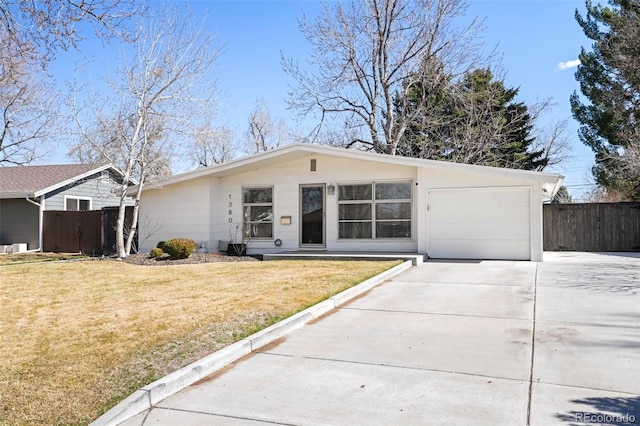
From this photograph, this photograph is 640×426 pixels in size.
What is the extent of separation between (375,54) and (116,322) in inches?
745

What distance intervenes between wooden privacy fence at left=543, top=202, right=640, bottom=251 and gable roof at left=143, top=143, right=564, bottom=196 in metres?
2.93

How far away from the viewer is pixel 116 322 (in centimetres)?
563

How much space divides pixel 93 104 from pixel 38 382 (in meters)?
12.1

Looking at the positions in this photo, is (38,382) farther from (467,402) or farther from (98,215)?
(98,215)

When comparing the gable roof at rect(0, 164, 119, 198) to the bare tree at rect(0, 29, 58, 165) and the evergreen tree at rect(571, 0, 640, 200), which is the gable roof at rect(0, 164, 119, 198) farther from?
the evergreen tree at rect(571, 0, 640, 200)

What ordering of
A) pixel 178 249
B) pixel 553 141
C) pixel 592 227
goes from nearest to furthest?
1. pixel 178 249
2. pixel 592 227
3. pixel 553 141

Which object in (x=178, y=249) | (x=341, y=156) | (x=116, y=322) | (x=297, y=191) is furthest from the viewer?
(x=297, y=191)

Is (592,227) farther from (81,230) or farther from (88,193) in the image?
(88,193)

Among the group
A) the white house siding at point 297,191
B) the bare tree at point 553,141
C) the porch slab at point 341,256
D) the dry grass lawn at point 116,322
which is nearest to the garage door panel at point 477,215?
the white house siding at point 297,191

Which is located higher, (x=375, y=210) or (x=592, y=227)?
(x=375, y=210)

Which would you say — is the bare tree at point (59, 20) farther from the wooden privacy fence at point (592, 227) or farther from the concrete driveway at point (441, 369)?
the wooden privacy fence at point (592, 227)

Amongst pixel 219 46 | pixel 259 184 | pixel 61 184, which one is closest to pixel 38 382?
pixel 259 184

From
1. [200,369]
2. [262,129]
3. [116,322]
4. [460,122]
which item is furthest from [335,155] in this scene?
[262,129]

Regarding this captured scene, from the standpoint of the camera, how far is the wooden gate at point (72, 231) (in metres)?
17.4
